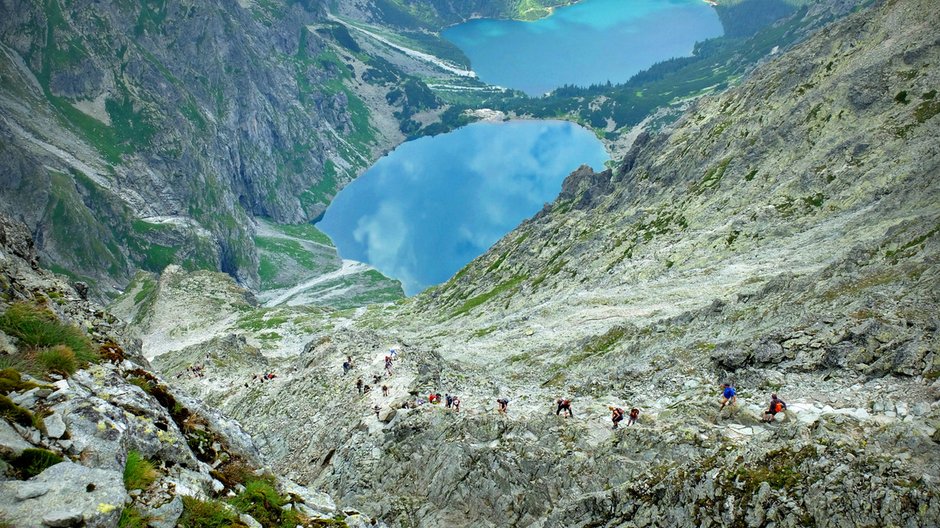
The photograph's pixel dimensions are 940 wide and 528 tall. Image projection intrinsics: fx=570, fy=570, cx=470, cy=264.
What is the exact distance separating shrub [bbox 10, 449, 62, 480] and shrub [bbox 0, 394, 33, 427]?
1.35 meters

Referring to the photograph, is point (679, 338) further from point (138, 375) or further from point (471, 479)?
point (138, 375)

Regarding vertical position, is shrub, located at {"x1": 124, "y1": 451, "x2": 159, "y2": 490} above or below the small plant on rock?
below

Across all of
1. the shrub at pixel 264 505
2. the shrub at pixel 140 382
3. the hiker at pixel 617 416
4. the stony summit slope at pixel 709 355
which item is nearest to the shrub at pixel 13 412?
the shrub at pixel 264 505

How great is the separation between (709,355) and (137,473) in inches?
1345

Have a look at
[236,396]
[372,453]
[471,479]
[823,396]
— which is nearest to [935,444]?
[823,396]

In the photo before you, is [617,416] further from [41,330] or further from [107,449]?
[41,330]

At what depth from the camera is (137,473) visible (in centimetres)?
1540

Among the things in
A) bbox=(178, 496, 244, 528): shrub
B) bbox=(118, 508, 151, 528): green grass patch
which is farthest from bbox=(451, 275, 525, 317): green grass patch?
bbox=(118, 508, 151, 528): green grass patch

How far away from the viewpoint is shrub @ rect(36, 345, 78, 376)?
17953 millimetres

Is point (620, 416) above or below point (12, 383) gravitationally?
above

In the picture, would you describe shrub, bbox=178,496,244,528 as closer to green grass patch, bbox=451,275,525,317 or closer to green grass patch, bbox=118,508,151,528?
green grass patch, bbox=118,508,151,528

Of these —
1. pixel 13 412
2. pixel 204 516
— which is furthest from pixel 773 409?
pixel 13 412

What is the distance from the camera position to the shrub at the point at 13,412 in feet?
46.5

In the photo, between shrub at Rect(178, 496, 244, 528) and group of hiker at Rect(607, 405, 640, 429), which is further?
group of hiker at Rect(607, 405, 640, 429)
